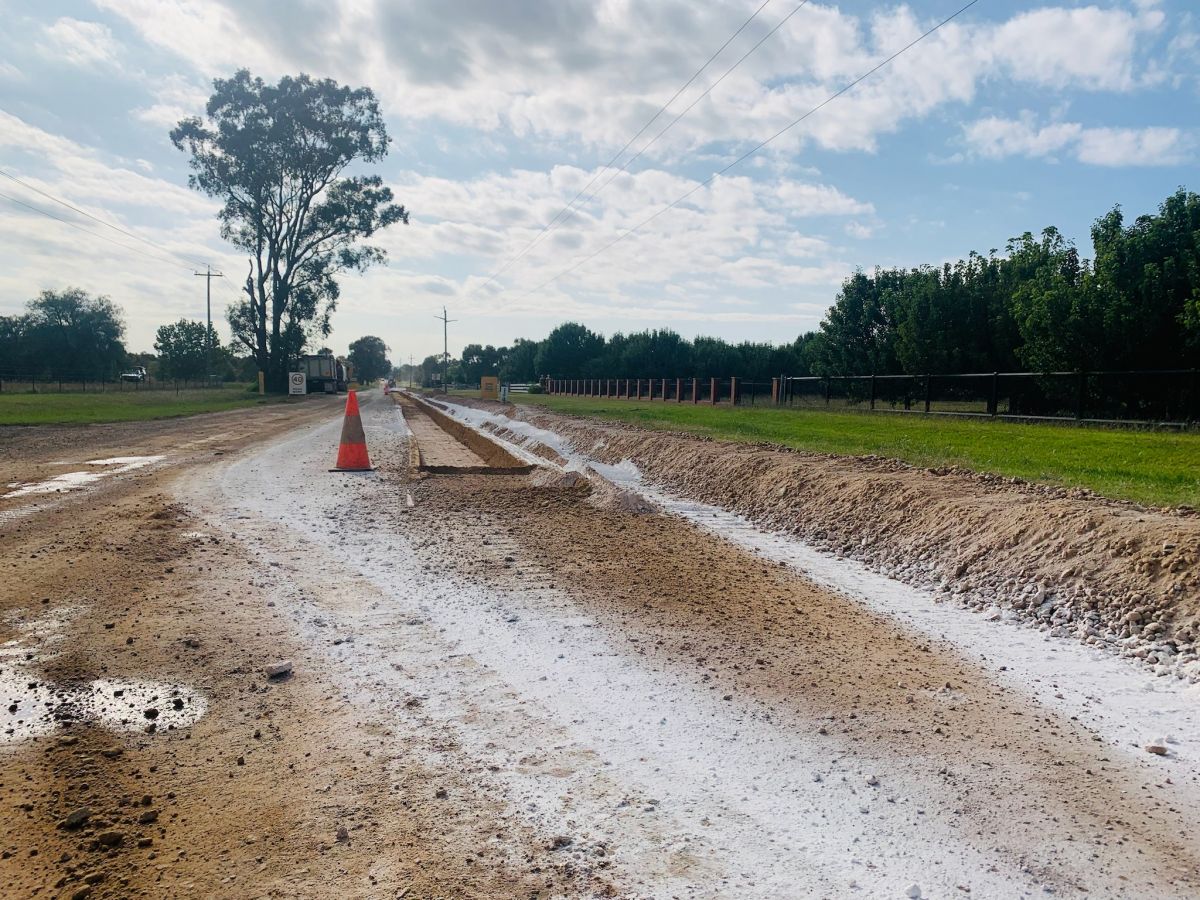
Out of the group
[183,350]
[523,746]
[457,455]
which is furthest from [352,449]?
[183,350]

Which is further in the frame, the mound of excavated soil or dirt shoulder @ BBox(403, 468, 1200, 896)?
the mound of excavated soil

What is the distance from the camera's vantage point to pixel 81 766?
310cm

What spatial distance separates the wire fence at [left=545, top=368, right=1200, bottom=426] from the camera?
698 inches

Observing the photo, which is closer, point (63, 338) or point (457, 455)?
point (457, 455)

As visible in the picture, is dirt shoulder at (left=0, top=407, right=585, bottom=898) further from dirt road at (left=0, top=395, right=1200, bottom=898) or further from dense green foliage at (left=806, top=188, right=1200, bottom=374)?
dense green foliage at (left=806, top=188, right=1200, bottom=374)

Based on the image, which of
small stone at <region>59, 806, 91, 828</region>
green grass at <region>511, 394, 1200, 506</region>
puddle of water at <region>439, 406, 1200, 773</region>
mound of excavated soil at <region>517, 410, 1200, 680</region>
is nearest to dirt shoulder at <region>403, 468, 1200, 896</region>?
puddle of water at <region>439, 406, 1200, 773</region>

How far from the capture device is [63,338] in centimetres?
8281

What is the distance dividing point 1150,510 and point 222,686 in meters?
6.78

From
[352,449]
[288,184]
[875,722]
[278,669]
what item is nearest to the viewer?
[875,722]

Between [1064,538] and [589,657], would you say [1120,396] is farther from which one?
[589,657]

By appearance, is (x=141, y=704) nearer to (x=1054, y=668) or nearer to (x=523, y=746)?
(x=523, y=746)

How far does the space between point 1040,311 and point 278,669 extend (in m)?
22.6

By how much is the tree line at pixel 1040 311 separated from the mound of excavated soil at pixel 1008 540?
13.9 m

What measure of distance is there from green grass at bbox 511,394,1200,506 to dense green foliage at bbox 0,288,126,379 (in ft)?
273
